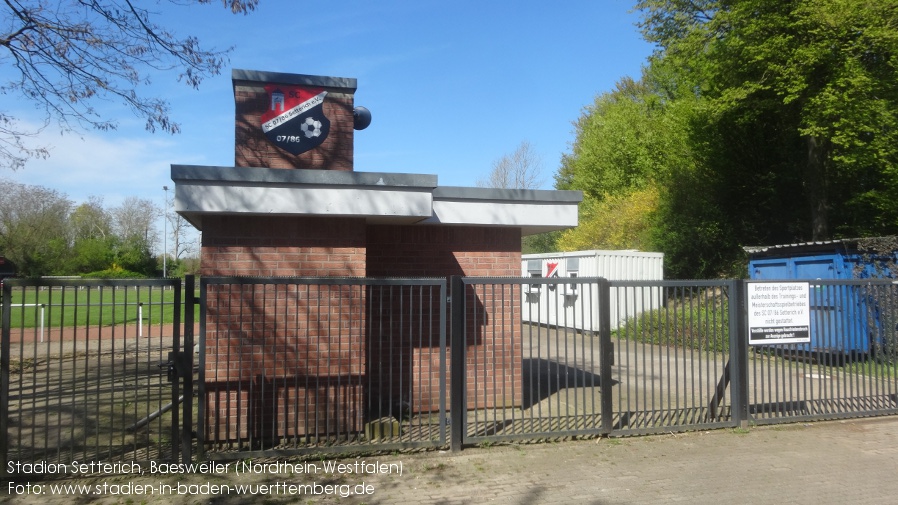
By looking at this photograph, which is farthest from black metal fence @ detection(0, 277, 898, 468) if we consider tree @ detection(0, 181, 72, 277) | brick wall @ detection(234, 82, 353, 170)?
tree @ detection(0, 181, 72, 277)

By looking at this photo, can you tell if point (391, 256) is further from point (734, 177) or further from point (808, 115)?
point (734, 177)

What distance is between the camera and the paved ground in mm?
5633

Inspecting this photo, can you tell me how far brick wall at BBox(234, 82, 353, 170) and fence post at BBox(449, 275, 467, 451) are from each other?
8.94 ft

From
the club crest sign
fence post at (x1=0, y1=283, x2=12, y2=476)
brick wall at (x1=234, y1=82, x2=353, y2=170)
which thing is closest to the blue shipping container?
brick wall at (x1=234, y1=82, x2=353, y2=170)

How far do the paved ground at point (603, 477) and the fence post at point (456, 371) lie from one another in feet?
0.80

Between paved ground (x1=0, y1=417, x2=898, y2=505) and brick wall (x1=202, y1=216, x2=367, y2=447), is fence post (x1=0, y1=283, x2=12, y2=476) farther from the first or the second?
brick wall (x1=202, y1=216, x2=367, y2=447)

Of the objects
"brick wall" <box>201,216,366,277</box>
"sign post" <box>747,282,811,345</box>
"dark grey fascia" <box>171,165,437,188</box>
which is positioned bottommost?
"sign post" <box>747,282,811,345</box>

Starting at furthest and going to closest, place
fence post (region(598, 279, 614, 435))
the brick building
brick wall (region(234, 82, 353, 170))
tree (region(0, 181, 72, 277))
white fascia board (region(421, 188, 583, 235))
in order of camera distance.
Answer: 1. tree (region(0, 181, 72, 277))
2. white fascia board (region(421, 188, 583, 235))
3. brick wall (region(234, 82, 353, 170))
4. fence post (region(598, 279, 614, 435))
5. the brick building

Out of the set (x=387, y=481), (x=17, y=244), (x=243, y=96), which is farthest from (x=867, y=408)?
(x=17, y=244)

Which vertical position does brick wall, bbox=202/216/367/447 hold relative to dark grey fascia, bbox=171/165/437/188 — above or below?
below

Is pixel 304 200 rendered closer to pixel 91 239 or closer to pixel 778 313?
pixel 778 313

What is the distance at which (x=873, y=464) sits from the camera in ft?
21.8

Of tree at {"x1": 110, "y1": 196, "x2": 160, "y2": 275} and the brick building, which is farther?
tree at {"x1": 110, "y1": 196, "x2": 160, "y2": 275}

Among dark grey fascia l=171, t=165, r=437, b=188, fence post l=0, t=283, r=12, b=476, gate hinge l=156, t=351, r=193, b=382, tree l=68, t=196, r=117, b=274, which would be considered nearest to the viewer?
fence post l=0, t=283, r=12, b=476
